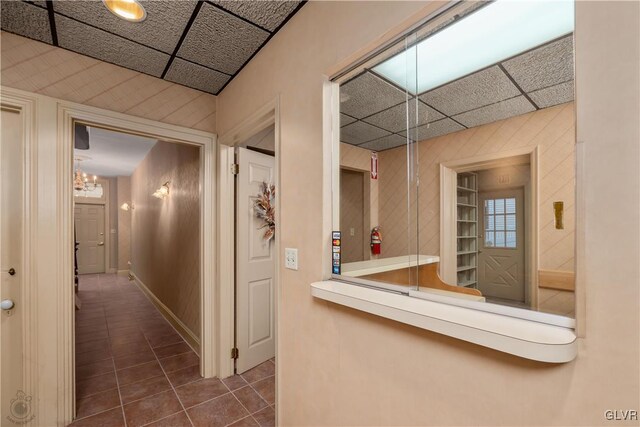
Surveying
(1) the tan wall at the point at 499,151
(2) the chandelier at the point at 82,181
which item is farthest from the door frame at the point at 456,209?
(2) the chandelier at the point at 82,181

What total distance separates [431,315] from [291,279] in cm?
92

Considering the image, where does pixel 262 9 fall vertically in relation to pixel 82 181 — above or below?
above

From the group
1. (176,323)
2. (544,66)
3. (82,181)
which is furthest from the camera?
(82,181)

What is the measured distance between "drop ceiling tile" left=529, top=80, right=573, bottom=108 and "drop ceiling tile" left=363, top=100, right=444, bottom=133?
38 cm

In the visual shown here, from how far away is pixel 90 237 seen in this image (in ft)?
25.1

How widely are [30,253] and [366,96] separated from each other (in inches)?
91.4

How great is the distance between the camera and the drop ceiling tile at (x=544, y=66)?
782mm

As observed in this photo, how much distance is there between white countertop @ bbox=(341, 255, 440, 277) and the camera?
3.83 feet

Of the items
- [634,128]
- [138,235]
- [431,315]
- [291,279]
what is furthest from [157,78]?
[138,235]

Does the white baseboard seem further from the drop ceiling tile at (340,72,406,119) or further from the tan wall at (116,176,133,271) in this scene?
the tan wall at (116,176,133,271)

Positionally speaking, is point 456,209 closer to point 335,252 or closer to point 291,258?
point 335,252

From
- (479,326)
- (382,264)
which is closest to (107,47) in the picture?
(382,264)

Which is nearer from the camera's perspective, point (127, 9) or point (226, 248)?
point (127, 9)

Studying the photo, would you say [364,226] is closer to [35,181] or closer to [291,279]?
[291,279]
